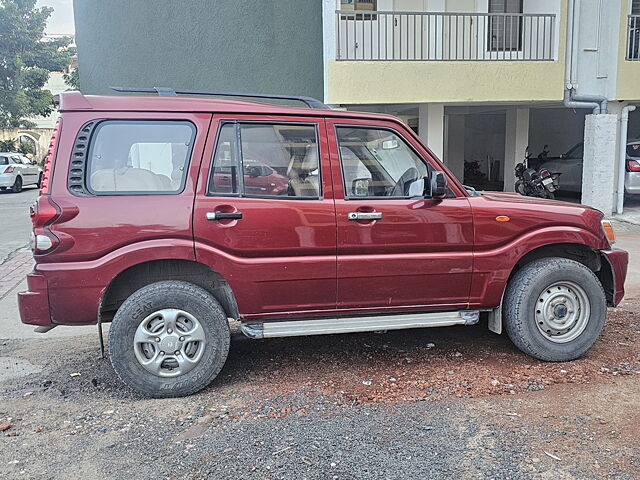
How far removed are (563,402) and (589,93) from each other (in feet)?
33.3

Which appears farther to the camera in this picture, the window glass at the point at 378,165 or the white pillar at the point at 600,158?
the white pillar at the point at 600,158

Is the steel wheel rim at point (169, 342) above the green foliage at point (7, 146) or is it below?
below

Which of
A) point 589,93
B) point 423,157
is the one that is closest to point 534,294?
point 423,157

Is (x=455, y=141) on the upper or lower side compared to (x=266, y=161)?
upper

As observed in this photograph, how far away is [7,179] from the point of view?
23.0 metres

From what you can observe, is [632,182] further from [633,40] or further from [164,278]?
[164,278]

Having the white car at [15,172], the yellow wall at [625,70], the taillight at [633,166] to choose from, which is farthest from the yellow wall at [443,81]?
the white car at [15,172]

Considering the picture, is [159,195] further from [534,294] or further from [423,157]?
[534,294]

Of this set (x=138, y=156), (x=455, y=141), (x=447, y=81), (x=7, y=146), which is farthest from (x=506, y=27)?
(x=7, y=146)

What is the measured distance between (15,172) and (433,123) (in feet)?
61.1

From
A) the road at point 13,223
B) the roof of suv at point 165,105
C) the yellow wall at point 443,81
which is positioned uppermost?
the yellow wall at point 443,81

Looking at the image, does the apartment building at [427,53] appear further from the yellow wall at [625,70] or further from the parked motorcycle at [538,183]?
the parked motorcycle at [538,183]

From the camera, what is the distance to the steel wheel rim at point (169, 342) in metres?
3.89

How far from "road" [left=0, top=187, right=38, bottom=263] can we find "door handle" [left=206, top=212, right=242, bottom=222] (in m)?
6.80
